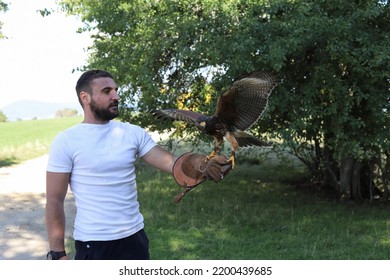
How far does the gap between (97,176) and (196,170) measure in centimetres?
57

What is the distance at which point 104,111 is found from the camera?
287cm

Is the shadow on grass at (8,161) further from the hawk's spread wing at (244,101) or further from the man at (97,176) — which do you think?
the hawk's spread wing at (244,101)

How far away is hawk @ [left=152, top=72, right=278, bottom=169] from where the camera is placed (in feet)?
8.47

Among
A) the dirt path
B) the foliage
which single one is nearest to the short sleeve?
the dirt path

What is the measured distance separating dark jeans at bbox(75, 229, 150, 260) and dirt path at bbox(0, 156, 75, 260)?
12.6ft

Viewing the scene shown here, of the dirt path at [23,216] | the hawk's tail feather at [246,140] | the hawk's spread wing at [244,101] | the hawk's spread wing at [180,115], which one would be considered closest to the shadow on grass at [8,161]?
the dirt path at [23,216]

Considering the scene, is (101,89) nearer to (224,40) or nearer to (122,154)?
(122,154)

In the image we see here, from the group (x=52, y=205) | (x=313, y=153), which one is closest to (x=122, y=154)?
(x=52, y=205)

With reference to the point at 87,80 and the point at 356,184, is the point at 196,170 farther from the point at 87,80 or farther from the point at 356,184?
the point at 356,184

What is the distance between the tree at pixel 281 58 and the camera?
22.7 ft

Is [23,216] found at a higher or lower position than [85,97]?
lower

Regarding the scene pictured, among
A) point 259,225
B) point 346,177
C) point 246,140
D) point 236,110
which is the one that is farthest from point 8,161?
point 236,110

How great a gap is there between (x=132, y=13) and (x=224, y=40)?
192 centimetres

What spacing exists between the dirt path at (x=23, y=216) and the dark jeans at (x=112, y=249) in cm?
385
